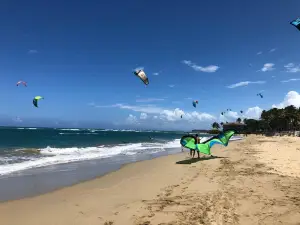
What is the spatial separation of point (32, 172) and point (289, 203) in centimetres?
966

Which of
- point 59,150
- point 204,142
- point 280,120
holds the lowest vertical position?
point 59,150

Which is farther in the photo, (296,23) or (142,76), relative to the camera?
(142,76)

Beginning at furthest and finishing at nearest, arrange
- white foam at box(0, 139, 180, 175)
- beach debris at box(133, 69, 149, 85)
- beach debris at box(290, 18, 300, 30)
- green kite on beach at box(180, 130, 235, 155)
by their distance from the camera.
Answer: green kite on beach at box(180, 130, 235, 155), white foam at box(0, 139, 180, 175), beach debris at box(133, 69, 149, 85), beach debris at box(290, 18, 300, 30)

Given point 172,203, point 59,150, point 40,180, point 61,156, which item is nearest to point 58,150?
point 59,150

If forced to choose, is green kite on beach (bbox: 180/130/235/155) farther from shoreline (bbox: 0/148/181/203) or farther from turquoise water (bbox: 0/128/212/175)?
turquoise water (bbox: 0/128/212/175)

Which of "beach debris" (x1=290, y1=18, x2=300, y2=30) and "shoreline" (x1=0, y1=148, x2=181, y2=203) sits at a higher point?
"beach debris" (x1=290, y1=18, x2=300, y2=30)

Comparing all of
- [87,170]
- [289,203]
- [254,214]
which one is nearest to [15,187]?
[87,170]

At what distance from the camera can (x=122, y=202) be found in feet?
20.7

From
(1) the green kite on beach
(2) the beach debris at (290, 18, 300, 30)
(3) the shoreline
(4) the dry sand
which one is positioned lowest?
(3) the shoreline

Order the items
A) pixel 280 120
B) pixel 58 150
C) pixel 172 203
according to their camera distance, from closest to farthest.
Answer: pixel 172 203
pixel 58 150
pixel 280 120

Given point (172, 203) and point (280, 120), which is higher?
point (280, 120)

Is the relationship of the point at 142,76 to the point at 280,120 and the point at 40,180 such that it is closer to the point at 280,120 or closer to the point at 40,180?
the point at 40,180

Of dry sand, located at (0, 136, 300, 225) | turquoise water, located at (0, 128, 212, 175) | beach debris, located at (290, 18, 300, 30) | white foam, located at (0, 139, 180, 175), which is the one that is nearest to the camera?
dry sand, located at (0, 136, 300, 225)

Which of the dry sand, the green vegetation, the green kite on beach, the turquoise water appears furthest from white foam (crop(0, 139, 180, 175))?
the green vegetation
